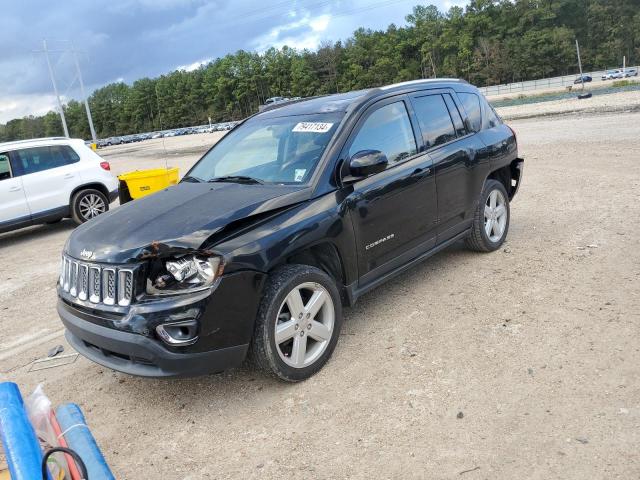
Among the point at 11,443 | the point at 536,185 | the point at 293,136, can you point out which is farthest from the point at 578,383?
the point at 536,185

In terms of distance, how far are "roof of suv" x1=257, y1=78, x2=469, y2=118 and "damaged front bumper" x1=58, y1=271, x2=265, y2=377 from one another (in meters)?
1.79

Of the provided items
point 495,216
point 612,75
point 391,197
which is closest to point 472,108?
point 495,216

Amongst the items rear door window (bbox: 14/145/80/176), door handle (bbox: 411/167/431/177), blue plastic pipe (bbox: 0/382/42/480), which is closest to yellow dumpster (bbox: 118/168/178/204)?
rear door window (bbox: 14/145/80/176)

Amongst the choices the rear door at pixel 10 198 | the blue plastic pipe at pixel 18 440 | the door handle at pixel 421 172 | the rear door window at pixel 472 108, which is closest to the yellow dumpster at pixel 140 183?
the rear door at pixel 10 198

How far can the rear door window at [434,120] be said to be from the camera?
16.1 ft

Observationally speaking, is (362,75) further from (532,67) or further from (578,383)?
(578,383)

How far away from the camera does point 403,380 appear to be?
3.64 meters

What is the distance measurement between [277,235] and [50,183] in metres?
7.82

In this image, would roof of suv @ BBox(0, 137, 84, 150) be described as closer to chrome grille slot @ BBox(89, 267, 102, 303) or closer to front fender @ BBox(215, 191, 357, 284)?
chrome grille slot @ BBox(89, 267, 102, 303)

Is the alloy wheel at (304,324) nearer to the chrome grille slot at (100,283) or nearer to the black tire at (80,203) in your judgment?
the chrome grille slot at (100,283)

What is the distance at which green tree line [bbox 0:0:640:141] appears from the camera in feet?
341

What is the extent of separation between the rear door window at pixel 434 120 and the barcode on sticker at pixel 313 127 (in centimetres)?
103

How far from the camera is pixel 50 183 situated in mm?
9828

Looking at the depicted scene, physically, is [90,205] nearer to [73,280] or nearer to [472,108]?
[73,280]
